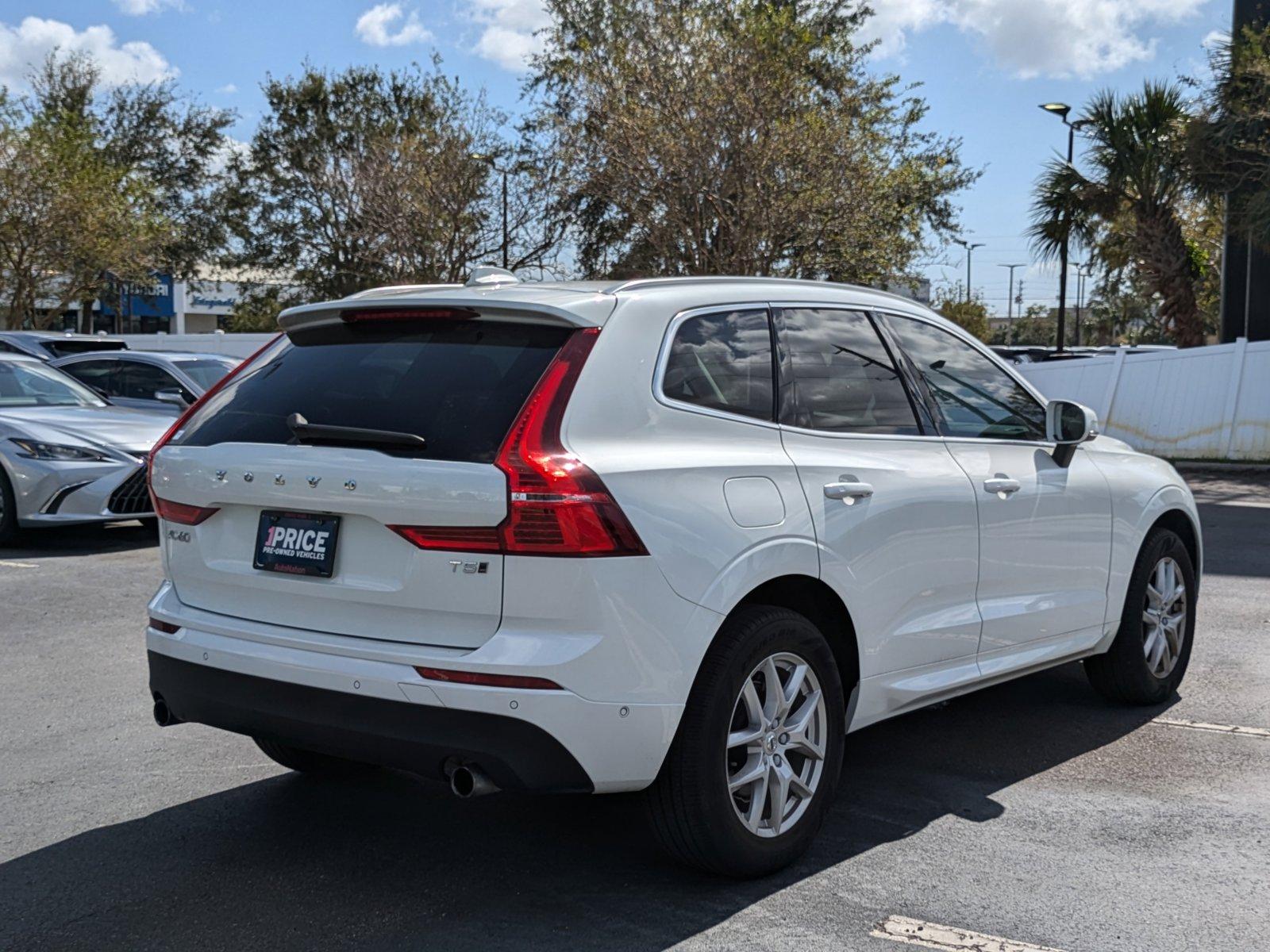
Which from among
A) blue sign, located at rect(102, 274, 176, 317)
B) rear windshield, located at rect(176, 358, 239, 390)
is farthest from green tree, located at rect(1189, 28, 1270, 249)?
blue sign, located at rect(102, 274, 176, 317)

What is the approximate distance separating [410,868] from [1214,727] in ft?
11.4

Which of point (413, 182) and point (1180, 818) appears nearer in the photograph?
point (1180, 818)

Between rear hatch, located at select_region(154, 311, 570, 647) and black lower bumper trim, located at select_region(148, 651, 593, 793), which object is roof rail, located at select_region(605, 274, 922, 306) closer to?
rear hatch, located at select_region(154, 311, 570, 647)

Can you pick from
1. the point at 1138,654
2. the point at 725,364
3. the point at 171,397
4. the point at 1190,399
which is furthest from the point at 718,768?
the point at 1190,399

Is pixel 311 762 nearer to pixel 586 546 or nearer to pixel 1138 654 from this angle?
pixel 586 546

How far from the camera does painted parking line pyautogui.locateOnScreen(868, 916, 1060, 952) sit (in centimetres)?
359

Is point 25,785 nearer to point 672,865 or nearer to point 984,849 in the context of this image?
point 672,865

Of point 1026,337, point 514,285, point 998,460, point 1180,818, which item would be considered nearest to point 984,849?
point 1180,818

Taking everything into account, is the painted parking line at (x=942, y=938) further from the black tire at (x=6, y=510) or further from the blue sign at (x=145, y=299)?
the blue sign at (x=145, y=299)

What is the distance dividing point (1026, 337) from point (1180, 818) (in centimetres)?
10930

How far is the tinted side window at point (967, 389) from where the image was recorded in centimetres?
505

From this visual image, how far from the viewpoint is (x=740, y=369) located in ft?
14.1

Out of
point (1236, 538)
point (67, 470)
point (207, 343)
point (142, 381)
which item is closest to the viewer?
point (67, 470)

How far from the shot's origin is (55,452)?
10602 mm
